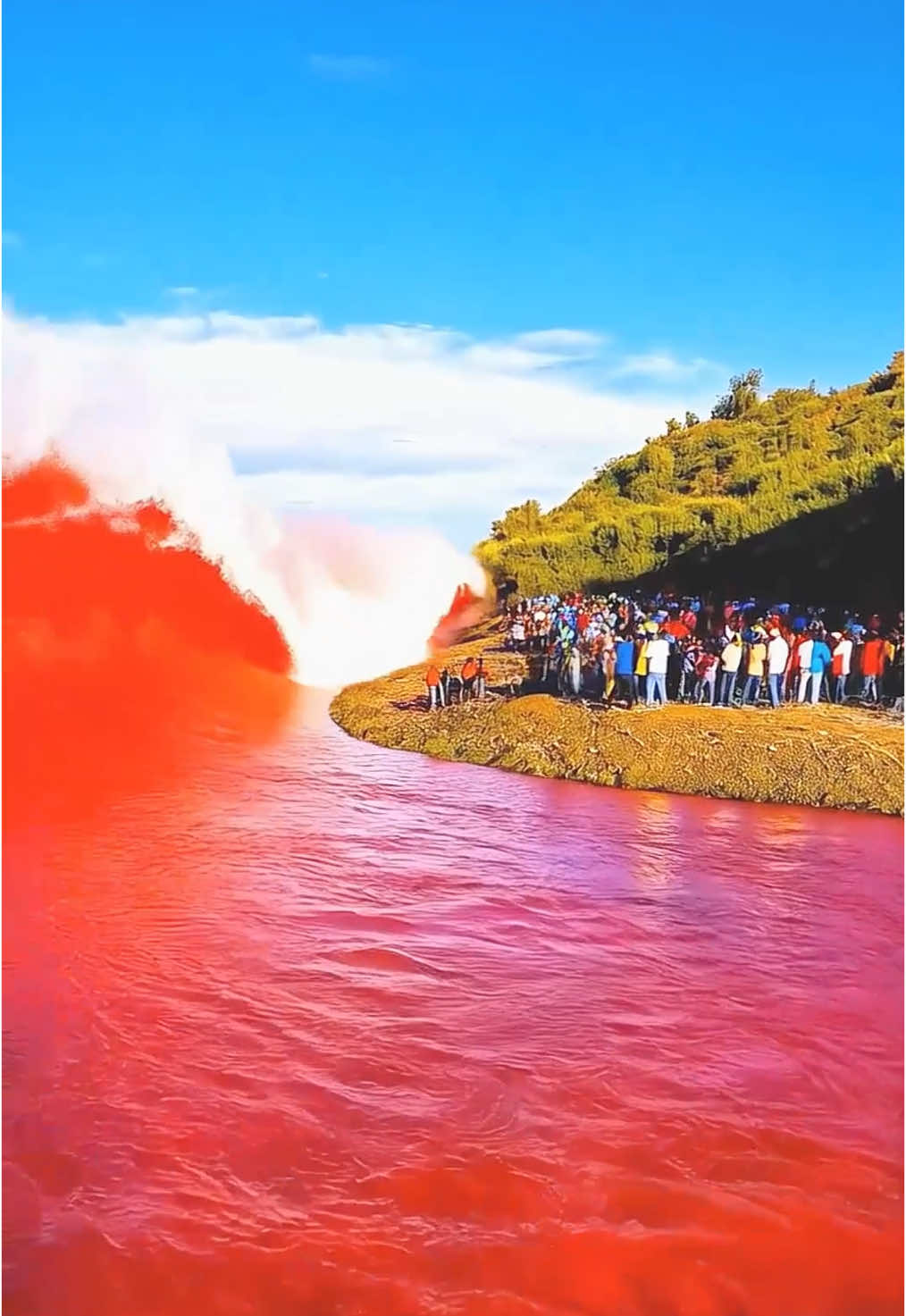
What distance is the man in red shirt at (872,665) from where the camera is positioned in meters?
12.3

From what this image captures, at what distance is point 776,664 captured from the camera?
1236cm

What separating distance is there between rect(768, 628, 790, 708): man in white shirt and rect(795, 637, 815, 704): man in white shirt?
154 mm

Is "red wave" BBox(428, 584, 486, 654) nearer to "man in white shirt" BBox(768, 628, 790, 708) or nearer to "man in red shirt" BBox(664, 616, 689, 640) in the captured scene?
"man in red shirt" BBox(664, 616, 689, 640)

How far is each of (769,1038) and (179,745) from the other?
9.38m

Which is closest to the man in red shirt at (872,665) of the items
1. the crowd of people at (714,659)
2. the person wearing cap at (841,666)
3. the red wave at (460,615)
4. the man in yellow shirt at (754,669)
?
the crowd of people at (714,659)

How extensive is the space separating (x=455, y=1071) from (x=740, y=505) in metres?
12.2

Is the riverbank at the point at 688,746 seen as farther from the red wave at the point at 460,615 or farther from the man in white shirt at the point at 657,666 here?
the red wave at the point at 460,615

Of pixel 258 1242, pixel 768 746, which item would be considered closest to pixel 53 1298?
pixel 258 1242

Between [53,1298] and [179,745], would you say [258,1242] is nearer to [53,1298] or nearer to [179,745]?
[53,1298]

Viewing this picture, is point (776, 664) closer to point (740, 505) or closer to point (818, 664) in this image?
point (818, 664)

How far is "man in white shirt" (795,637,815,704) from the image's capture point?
1237cm

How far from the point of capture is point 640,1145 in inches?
213

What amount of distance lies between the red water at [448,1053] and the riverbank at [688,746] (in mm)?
355

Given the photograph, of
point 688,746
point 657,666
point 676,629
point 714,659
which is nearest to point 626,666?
point 657,666
